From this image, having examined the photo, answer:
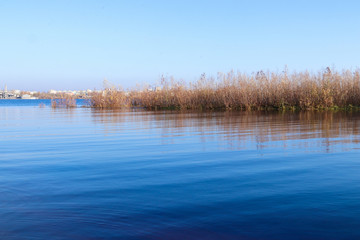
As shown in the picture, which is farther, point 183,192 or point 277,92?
point 277,92

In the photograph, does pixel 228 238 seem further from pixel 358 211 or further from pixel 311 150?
pixel 311 150

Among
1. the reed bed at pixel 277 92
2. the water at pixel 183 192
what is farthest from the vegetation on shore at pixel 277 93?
the water at pixel 183 192

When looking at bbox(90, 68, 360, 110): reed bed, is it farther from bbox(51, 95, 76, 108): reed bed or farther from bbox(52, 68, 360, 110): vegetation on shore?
bbox(51, 95, 76, 108): reed bed

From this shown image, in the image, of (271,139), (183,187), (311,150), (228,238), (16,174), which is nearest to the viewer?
(228,238)

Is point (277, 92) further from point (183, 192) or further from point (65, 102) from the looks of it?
point (65, 102)

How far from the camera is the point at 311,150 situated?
602 centimetres

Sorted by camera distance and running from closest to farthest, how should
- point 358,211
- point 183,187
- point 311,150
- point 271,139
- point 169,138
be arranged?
point 358,211, point 183,187, point 311,150, point 271,139, point 169,138

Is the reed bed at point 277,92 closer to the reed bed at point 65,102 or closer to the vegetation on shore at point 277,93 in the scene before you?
the vegetation on shore at point 277,93

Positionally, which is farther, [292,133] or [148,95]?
[148,95]

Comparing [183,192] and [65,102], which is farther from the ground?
[65,102]

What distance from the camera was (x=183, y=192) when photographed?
3553mm

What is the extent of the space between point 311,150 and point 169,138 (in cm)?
320

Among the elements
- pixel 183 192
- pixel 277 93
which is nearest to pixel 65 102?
pixel 277 93

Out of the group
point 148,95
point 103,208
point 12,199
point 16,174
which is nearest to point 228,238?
point 103,208
